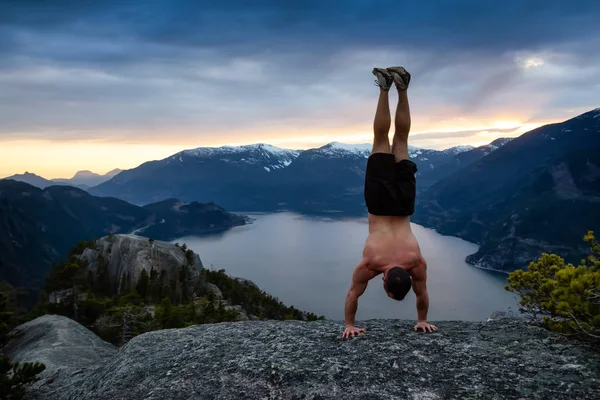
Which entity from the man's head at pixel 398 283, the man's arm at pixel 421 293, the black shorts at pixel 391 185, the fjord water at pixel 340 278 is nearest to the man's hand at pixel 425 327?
the man's arm at pixel 421 293

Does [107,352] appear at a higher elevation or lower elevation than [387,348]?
lower

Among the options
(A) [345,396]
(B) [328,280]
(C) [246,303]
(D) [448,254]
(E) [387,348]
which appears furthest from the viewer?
(D) [448,254]

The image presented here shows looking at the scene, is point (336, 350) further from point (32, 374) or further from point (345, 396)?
point (32, 374)

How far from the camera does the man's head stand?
22.0 feet

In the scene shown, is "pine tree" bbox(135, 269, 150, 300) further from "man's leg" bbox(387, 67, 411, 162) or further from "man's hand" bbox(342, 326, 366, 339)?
"man's leg" bbox(387, 67, 411, 162)

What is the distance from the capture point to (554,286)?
712 centimetres

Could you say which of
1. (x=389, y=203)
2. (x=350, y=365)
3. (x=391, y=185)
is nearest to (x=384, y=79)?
(x=391, y=185)

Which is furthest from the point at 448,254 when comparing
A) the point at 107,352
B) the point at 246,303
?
the point at 107,352

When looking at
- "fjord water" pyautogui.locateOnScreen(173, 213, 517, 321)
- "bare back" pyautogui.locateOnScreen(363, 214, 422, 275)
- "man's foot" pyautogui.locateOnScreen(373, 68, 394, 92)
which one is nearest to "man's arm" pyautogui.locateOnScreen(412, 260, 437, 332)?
"bare back" pyautogui.locateOnScreen(363, 214, 422, 275)

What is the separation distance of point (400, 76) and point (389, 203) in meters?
2.57

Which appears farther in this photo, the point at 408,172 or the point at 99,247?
the point at 99,247

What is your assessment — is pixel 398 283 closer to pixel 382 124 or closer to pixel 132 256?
pixel 382 124

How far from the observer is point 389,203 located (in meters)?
7.55

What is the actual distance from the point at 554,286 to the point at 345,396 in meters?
4.49
